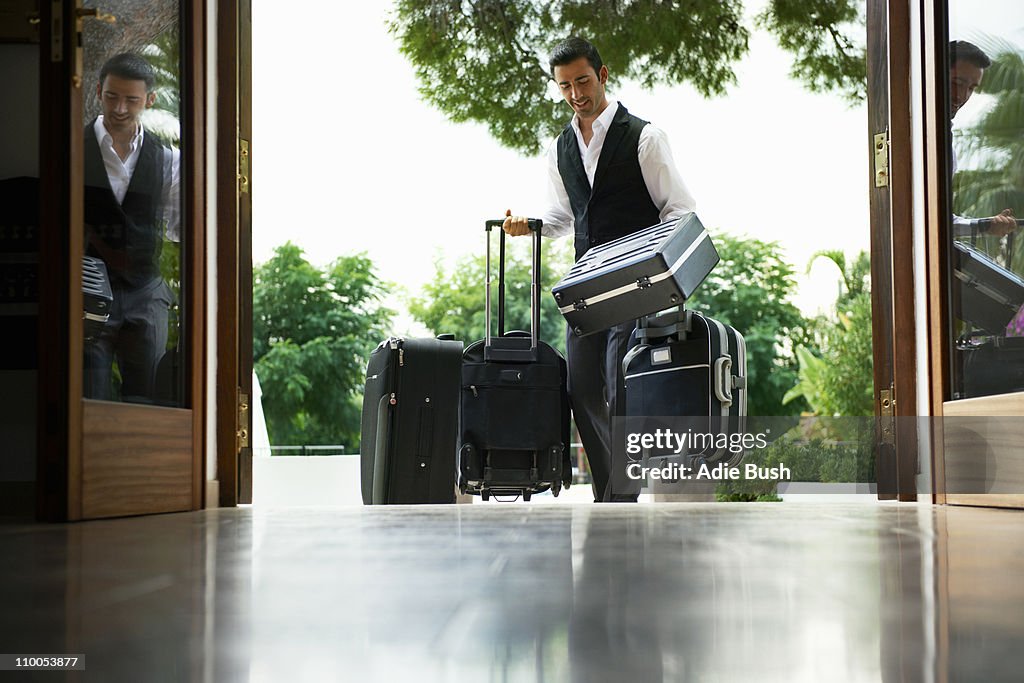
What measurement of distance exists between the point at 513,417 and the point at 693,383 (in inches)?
21.9

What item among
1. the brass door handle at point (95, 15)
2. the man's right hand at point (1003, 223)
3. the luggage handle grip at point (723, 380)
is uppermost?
the brass door handle at point (95, 15)

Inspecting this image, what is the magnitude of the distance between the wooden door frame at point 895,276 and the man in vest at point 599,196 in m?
0.68

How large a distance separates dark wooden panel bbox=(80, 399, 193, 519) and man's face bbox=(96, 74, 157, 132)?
573 millimetres

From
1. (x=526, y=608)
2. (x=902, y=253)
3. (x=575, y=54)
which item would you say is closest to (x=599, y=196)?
(x=575, y=54)

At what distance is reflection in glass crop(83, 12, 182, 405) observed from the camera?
189 centimetres

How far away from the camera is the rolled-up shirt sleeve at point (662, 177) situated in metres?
3.22

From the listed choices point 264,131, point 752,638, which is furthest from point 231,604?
point 264,131

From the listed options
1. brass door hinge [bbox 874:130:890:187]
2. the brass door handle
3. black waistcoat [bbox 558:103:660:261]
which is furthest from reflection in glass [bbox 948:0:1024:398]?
the brass door handle

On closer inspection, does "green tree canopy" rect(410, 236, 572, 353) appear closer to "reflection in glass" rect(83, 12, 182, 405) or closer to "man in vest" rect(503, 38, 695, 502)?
"man in vest" rect(503, 38, 695, 502)

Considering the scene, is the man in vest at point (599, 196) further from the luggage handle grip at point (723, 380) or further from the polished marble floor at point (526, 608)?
the polished marble floor at point (526, 608)

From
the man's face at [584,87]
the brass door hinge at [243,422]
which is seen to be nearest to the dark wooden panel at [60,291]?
the brass door hinge at [243,422]

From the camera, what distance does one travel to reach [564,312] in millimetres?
3064

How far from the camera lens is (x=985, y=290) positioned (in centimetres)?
210

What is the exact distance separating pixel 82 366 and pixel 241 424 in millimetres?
781
